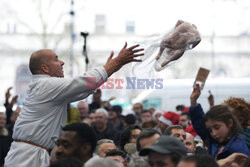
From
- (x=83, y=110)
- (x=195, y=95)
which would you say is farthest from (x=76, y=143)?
(x=83, y=110)

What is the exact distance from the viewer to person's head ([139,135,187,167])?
3.96 metres

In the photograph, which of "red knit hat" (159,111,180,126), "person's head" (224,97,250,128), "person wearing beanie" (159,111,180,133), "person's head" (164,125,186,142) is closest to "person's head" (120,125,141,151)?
"person's head" (164,125,186,142)

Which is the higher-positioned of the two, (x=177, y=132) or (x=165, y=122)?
(x=177, y=132)

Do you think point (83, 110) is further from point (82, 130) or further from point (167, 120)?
point (82, 130)

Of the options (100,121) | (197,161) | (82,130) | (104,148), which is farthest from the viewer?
(100,121)

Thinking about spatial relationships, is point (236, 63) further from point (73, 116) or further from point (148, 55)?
point (148, 55)

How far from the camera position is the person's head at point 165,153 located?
396 cm

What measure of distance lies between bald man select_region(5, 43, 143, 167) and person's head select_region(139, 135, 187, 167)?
1.23m

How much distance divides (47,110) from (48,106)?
1.5 inches

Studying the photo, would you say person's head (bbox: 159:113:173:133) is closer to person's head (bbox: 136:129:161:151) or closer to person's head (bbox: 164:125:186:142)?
person's head (bbox: 164:125:186:142)

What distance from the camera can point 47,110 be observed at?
16.8ft

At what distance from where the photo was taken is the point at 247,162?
151 inches

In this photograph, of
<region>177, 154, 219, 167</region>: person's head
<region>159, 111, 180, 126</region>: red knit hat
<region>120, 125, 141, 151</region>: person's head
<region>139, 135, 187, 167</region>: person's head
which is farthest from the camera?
<region>159, 111, 180, 126</region>: red knit hat

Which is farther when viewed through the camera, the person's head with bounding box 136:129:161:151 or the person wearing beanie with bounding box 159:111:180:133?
the person wearing beanie with bounding box 159:111:180:133
